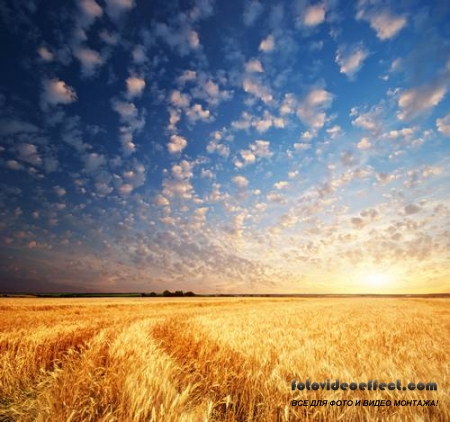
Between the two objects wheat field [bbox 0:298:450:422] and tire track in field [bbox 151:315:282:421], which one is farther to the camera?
tire track in field [bbox 151:315:282:421]

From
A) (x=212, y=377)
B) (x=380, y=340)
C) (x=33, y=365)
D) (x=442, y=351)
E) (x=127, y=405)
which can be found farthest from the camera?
(x=380, y=340)

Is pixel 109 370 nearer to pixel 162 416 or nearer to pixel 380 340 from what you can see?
pixel 162 416

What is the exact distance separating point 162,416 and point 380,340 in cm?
710

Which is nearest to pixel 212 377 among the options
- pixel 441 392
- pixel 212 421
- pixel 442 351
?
pixel 212 421

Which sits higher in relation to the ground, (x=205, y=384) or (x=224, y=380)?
(x=224, y=380)

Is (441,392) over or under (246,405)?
over

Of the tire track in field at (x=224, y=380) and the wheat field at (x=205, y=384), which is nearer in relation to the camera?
the wheat field at (x=205, y=384)

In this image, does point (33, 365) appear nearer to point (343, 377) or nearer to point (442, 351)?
point (343, 377)

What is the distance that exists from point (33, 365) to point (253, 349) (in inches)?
162

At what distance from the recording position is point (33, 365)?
5266 mm

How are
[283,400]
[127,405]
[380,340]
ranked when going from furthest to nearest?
[380,340] → [283,400] → [127,405]

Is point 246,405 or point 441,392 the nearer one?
point 441,392

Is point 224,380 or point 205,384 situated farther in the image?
point 205,384

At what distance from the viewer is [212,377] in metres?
4.36
